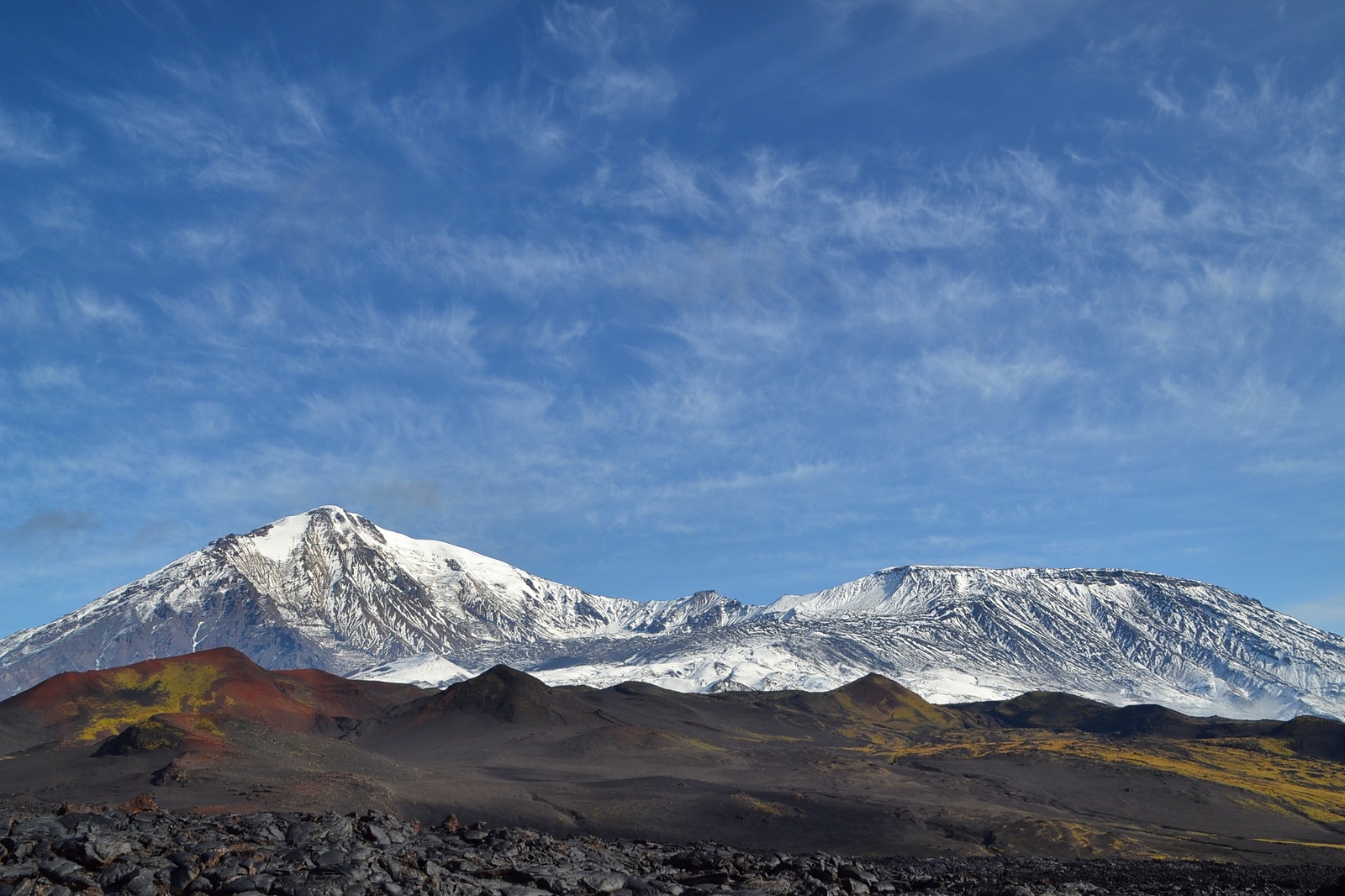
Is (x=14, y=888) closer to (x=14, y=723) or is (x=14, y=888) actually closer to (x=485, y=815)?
(x=485, y=815)

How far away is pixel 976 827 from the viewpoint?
81812 millimetres

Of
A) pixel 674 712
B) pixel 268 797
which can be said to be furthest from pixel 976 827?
pixel 674 712

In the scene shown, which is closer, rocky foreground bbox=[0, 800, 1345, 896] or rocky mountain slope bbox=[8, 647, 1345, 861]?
rocky foreground bbox=[0, 800, 1345, 896]

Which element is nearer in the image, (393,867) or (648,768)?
(393,867)

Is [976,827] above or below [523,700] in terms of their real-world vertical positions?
below

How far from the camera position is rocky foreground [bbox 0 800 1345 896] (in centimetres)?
2723

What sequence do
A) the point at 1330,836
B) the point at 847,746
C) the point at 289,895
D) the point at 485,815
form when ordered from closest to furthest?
1. the point at 289,895
2. the point at 485,815
3. the point at 1330,836
4. the point at 847,746

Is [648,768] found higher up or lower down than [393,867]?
higher up

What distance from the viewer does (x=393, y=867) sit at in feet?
99.7

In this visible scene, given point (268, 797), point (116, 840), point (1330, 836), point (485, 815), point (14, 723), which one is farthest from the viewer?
point (14, 723)

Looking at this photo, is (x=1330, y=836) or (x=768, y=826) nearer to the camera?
(x=768, y=826)

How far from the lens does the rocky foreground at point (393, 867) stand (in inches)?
1072

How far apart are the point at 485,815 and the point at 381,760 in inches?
1094

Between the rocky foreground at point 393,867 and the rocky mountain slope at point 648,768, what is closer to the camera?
the rocky foreground at point 393,867
